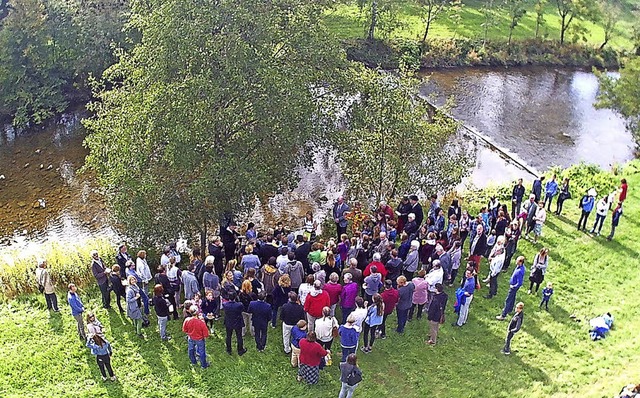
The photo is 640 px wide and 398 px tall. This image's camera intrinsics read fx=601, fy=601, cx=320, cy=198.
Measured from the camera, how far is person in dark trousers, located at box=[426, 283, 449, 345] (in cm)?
1377

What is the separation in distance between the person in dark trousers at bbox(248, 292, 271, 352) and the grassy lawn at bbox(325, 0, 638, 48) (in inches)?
1226

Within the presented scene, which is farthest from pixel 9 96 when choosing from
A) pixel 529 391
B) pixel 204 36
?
pixel 529 391

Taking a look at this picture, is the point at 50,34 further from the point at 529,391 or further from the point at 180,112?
the point at 529,391

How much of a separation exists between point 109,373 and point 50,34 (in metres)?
24.1

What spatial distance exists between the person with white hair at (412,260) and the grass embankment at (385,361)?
1.30 metres

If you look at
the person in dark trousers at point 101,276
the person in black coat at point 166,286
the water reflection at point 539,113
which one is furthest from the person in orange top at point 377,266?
the water reflection at point 539,113

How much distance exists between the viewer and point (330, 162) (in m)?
28.6

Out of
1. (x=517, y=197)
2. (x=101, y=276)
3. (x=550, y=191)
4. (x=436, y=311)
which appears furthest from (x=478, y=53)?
(x=101, y=276)

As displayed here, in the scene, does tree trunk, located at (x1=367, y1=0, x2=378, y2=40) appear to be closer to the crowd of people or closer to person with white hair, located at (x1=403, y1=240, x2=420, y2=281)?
the crowd of people

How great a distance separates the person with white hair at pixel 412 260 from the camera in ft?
51.0

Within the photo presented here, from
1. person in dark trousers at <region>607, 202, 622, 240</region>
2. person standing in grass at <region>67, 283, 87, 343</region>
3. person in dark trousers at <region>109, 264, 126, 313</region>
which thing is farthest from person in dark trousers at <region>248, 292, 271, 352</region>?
person in dark trousers at <region>607, 202, 622, 240</region>

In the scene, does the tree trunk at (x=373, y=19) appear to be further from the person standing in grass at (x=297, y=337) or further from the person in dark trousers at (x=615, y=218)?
the person standing in grass at (x=297, y=337)

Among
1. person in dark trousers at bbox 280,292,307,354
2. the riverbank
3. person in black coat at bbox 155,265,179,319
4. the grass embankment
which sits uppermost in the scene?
the riverbank

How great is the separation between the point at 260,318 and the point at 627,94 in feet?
82.8
